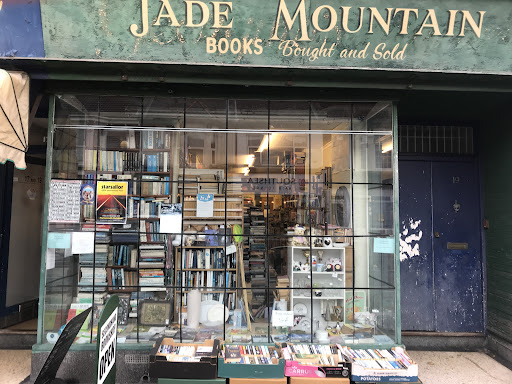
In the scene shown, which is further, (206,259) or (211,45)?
(206,259)

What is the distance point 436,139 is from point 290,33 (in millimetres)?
3358

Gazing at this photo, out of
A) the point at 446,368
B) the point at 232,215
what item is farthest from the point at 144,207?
the point at 446,368

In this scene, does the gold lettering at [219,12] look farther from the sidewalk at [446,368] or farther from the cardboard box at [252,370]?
the sidewalk at [446,368]

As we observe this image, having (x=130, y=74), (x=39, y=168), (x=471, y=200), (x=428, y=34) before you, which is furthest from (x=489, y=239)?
(x=39, y=168)

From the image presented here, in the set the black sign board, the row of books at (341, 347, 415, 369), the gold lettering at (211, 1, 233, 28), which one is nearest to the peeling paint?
the row of books at (341, 347, 415, 369)

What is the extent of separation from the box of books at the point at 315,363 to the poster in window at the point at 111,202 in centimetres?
286

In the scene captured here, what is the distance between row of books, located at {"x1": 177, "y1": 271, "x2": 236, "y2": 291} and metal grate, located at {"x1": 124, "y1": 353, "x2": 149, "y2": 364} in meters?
1.01

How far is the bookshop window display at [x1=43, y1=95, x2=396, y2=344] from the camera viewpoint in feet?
16.1

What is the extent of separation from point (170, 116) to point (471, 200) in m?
5.04

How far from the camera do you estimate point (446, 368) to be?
5047 mm

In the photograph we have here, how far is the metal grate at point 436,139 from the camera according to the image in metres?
5.96

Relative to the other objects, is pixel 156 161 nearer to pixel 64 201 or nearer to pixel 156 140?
pixel 156 140

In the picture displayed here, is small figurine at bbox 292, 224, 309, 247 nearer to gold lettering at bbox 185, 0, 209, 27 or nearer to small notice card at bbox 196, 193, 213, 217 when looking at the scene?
small notice card at bbox 196, 193, 213, 217

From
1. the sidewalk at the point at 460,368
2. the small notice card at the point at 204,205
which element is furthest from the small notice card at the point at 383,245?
the small notice card at the point at 204,205
